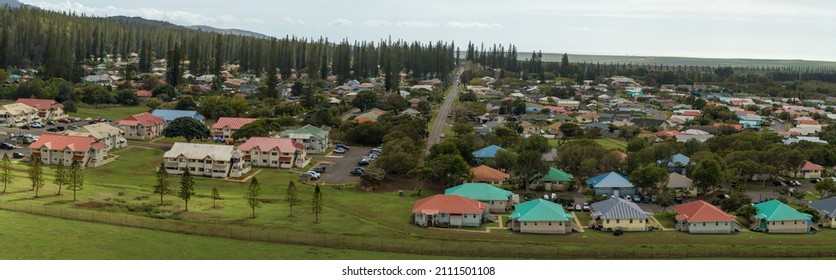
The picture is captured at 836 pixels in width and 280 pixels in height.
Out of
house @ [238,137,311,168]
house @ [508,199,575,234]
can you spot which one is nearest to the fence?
→ house @ [508,199,575,234]

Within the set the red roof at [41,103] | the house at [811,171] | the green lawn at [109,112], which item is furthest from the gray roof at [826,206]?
the red roof at [41,103]

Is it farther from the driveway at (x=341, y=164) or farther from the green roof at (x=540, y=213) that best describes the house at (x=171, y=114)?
the green roof at (x=540, y=213)

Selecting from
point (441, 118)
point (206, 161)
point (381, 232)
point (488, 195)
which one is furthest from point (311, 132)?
point (441, 118)

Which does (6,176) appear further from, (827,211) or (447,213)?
(827,211)

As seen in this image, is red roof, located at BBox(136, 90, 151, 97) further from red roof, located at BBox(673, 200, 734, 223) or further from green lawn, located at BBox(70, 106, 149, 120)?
red roof, located at BBox(673, 200, 734, 223)

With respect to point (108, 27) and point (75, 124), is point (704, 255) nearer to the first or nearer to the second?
point (75, 124)

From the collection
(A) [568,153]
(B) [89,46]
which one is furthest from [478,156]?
(B) [89,46]
